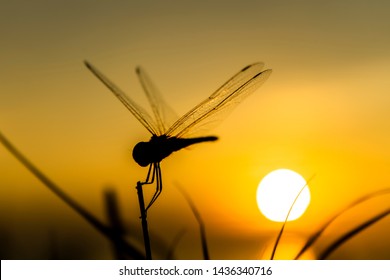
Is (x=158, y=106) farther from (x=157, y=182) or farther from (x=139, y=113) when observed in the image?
(x=157, y=182)

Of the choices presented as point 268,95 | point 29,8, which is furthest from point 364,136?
point 29,8

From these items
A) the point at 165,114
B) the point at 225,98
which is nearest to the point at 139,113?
the point at 165,114

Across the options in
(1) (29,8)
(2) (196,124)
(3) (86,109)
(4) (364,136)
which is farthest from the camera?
(1) (29,8)

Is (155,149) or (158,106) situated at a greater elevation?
(158,106)

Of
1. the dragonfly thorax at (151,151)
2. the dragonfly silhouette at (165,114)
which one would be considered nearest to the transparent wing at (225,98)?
the dragonfly silhouette at (165,114)

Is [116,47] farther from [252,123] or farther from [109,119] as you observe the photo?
[252,123]

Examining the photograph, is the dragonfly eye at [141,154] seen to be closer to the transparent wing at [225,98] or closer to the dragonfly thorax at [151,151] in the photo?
the dragonfly thorax at [151,151]
